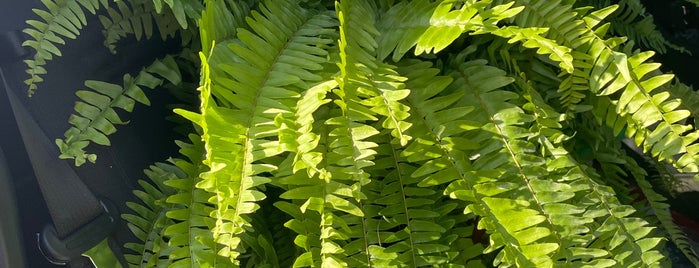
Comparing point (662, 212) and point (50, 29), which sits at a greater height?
point (50, 29)

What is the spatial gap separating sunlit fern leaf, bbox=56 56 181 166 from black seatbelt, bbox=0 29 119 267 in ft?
0.09

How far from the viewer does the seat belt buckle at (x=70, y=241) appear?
721 millimetres

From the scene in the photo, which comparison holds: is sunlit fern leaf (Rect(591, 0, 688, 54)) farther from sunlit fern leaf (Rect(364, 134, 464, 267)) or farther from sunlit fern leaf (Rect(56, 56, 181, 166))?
sunlit fern leaf (Rect(56, 56, 181, 166))

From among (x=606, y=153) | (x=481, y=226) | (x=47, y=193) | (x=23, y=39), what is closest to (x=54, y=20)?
(x=23, y=39)

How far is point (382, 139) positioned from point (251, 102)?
A: 0.50 feet

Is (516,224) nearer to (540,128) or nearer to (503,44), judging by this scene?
(540,128)

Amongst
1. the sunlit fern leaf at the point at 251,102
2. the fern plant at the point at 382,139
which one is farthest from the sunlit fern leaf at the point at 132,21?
the sunlit fern leaf at the point at 251,102

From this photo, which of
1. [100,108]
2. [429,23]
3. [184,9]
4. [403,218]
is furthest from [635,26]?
[100,108]

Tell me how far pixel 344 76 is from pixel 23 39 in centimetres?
39

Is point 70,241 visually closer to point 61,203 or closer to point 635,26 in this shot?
point 61,203

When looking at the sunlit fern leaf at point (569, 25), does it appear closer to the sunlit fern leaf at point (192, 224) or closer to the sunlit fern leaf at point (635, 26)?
the sunlit fern leaf at point (635, 26)

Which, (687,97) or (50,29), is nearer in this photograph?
(50,29)

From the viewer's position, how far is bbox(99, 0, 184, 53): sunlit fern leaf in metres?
0.76

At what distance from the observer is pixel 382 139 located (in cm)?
69
